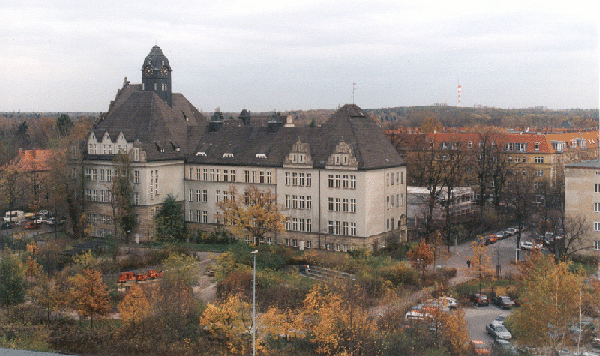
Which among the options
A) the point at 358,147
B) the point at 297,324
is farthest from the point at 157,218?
the point at 297,324

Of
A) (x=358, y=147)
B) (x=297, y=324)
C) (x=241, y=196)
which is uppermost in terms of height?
(x=358, y=147)

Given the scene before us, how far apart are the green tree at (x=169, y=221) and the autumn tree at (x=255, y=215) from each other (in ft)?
17.6

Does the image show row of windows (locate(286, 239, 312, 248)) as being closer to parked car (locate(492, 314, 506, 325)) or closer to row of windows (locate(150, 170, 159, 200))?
row of windows (locate(150, 170, 159, 200))

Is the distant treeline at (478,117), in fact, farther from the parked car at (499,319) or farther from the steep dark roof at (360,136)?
the parked car at (499,319)

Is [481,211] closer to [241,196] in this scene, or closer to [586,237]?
[586,237]

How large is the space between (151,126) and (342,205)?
733 inches

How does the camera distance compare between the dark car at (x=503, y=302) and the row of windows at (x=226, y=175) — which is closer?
the dark car at (x=503, y=302)

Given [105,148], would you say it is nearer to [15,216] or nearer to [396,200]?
[15,216]

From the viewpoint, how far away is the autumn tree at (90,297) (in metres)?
36.1

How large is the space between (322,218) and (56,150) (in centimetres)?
2526

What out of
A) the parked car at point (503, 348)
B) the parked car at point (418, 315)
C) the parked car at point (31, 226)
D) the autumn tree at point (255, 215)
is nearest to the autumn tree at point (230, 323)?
the parked car at point (418, 315)

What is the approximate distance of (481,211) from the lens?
66688 mm

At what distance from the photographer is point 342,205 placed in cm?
5119

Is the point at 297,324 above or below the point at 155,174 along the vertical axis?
below
